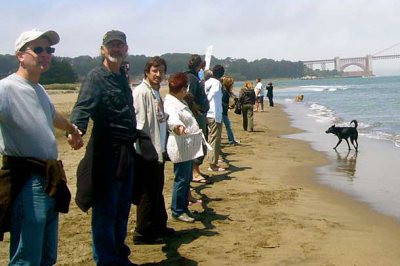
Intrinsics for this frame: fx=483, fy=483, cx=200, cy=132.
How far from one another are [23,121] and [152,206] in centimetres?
221

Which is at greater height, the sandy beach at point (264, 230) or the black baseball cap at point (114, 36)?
the black baseball cap at point (114, 36)

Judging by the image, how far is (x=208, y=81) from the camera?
8844mm

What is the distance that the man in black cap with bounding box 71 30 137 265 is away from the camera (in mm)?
3775

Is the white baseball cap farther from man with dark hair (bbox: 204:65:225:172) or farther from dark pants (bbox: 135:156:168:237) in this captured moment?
man with dark hair (bbox: 204:65:225:172)

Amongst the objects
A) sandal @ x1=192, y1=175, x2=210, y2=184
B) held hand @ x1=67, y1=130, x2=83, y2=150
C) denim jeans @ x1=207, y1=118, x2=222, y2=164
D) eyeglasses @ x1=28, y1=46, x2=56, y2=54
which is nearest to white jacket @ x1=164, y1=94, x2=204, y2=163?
held hand @ x1=67, y1=130, x2=83, y2=150

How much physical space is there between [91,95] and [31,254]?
4.26 ft

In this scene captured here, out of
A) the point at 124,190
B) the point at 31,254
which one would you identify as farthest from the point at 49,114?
the point at 124,190

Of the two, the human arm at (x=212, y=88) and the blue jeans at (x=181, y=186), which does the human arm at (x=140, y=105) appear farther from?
the human arm at (x=212, y=88)

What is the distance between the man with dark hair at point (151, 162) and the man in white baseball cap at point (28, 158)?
4.62 feet

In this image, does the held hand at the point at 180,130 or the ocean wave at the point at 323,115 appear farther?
the ocean wave at the point at 323,115

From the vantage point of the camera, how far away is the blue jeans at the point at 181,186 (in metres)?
5.47

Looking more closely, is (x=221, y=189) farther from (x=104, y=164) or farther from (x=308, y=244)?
(x=104, y=164)

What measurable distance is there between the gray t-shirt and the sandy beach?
189 centimetres

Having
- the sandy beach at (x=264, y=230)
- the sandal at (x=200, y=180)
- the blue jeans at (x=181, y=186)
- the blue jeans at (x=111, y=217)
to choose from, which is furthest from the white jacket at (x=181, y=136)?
the sandal at (x=200, y=180)
